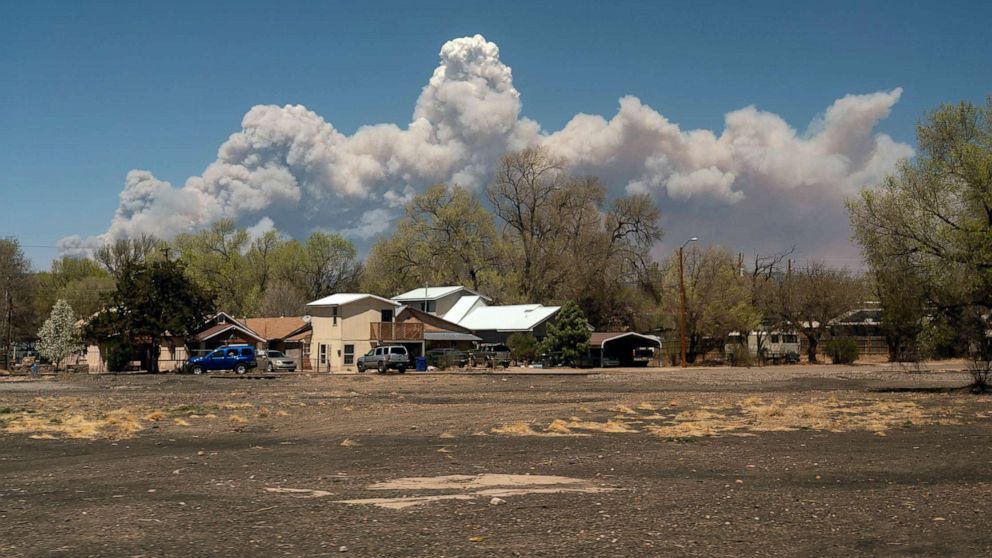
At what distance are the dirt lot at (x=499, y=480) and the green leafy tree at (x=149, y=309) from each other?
1455 inches

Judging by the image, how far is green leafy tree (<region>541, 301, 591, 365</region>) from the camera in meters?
73.2

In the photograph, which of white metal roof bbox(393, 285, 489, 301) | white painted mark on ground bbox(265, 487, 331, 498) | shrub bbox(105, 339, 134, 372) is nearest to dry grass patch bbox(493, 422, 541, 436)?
white painted mark on ground bbox(265, 487, 331, 498)

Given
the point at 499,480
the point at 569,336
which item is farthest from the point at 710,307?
the point at 499,480

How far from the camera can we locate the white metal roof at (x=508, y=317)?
8084cm

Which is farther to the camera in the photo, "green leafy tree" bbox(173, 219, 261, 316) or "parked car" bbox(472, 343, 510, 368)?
"green leafy tree" bbox(173, 219, 261, 316)

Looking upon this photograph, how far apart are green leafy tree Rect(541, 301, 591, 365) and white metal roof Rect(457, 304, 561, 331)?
17.4 ft

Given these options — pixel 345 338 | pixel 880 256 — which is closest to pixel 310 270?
pixel 345 338

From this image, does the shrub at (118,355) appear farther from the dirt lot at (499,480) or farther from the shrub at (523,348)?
the dirt lot at (499,480)

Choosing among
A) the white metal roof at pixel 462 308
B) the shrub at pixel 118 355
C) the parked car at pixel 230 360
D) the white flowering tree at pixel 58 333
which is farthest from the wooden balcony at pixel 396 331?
the white flowering tree at pixel 58 333

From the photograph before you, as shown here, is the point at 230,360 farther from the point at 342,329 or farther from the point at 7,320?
the point at 7,320

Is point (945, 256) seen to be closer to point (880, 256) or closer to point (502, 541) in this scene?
point (880, 256)

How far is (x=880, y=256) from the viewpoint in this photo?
127 feet

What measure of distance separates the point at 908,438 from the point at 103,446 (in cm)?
1764

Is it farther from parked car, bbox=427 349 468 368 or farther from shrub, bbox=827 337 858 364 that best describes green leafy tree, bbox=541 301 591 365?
shrub, bbox=827 337 858 364
